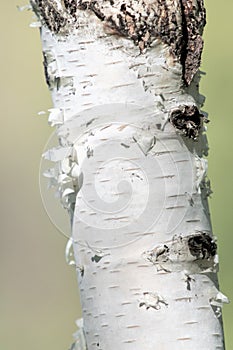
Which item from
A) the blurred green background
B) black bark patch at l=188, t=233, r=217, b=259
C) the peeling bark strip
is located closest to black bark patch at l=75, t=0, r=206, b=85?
the peeling bark strip

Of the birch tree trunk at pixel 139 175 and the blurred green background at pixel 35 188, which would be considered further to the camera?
the blurred green background at pixel 35 188

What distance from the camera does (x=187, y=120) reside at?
3.51ft

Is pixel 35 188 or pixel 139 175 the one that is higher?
pixel 139 175

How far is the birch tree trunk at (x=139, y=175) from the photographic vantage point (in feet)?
3.45

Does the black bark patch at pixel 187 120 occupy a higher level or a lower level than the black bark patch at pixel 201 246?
higher

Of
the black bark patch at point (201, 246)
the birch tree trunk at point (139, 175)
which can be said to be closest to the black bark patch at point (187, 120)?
the birch tree trunk at point (139, 175)

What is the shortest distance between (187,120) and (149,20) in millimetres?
111

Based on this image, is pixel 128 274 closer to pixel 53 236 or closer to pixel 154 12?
pixel 154 12

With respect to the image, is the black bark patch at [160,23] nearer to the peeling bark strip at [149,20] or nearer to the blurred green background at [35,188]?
the peeling bark strip at [149,20]

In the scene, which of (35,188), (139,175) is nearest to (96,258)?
(139,175)

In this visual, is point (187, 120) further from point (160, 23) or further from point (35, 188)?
point (35, 188)

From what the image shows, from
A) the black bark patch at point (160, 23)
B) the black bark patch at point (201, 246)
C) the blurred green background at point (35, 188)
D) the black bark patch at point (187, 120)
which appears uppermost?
the black bark patch at point (160, 23)

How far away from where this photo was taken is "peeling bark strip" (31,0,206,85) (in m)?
1.05

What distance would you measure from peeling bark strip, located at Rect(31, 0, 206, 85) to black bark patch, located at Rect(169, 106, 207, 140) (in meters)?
0.03
